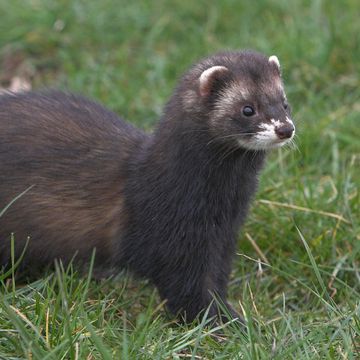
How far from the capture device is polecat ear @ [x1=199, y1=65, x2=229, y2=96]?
4.83m

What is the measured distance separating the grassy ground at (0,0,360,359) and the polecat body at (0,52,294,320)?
23 centimetres

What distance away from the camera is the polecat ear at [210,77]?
4.83m

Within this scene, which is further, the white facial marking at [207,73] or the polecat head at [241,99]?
the white facial marking at [207,73]

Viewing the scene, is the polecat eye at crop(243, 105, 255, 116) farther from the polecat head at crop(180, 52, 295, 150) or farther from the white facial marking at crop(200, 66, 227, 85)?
the white facial marking at crop(200, 66, 227, 85)

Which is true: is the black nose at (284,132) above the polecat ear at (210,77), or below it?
below

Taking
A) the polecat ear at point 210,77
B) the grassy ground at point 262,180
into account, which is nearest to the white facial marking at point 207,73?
the polecat ear at point 210,77

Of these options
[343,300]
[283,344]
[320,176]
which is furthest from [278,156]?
[283,344]

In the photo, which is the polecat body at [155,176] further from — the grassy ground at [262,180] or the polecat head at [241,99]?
the grassy ground at [262,180]

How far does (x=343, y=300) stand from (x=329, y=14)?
344 centimetres

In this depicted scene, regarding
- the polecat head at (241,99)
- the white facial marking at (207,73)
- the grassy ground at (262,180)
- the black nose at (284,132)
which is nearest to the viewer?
the grassy ground at (262,180)

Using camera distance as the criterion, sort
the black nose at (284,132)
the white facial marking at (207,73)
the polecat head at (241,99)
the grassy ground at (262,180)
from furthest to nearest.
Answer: the white facial marking at (207,73) < the polecat head at (241,99) < the black nose at (284,132) < the grassy ground at (262,180)

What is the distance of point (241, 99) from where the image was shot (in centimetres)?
481

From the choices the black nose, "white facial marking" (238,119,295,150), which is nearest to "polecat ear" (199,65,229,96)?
"white facial marking" (238,119,295,150)

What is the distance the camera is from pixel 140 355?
403 cm
